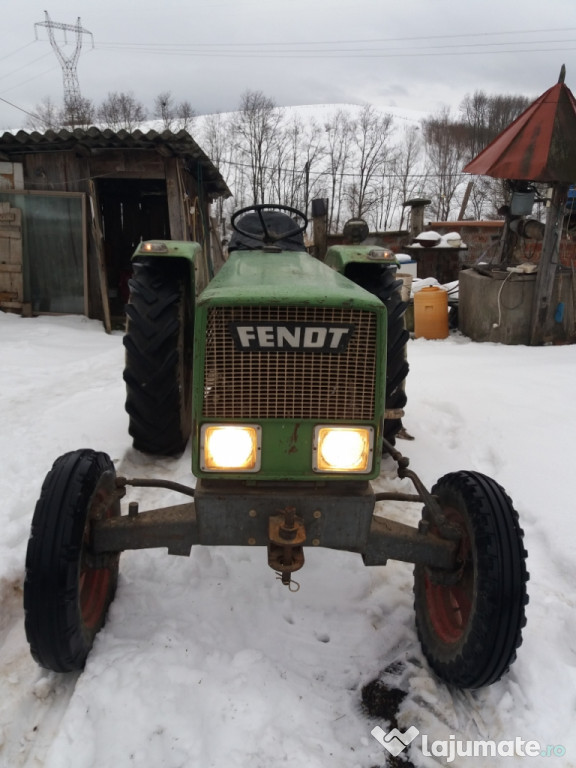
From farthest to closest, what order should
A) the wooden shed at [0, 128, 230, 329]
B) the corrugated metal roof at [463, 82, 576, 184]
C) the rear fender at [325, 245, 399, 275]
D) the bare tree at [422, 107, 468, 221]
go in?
the bare tree at [422, 107, 468, 221]
the wooden shed at [0, 128, 230, 329]
the corrugated metal roof at [463, 82, 576, 184]
the rear fender at [325, 245, 399, 275]

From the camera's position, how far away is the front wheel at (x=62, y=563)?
167 cm

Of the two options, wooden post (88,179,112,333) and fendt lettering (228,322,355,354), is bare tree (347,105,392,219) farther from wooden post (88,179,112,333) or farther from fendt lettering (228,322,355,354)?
fendt lettering (228,322,355,354)

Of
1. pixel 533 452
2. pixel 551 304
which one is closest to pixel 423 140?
pixel 551 304

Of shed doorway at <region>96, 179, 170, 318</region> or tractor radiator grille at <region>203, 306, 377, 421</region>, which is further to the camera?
shed doorway at <region>96, 179, 170, 318</region>

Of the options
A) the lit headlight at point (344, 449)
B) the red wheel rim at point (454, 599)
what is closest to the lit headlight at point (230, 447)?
the lit headlight at point (344, 449)

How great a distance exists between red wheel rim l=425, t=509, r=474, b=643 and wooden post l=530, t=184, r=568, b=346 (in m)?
5.57

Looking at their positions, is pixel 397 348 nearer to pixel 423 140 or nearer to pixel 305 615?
pixel 305 615

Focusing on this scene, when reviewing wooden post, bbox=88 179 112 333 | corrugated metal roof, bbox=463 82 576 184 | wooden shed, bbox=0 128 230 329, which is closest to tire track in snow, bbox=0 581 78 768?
wooden post, bbox=88 179 112 333

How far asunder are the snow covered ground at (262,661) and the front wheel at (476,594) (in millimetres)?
140

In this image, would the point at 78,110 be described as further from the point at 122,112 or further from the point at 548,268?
Result: the point at 548,268

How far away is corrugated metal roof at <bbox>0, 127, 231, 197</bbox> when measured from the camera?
23.4 feet

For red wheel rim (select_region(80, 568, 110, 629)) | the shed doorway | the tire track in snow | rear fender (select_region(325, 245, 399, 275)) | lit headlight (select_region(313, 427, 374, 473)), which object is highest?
the shed doorway

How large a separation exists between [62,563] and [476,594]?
1318 millimetres

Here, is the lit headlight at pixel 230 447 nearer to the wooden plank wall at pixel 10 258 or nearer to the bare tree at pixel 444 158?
the wooden plank wall at pixel 10 258
